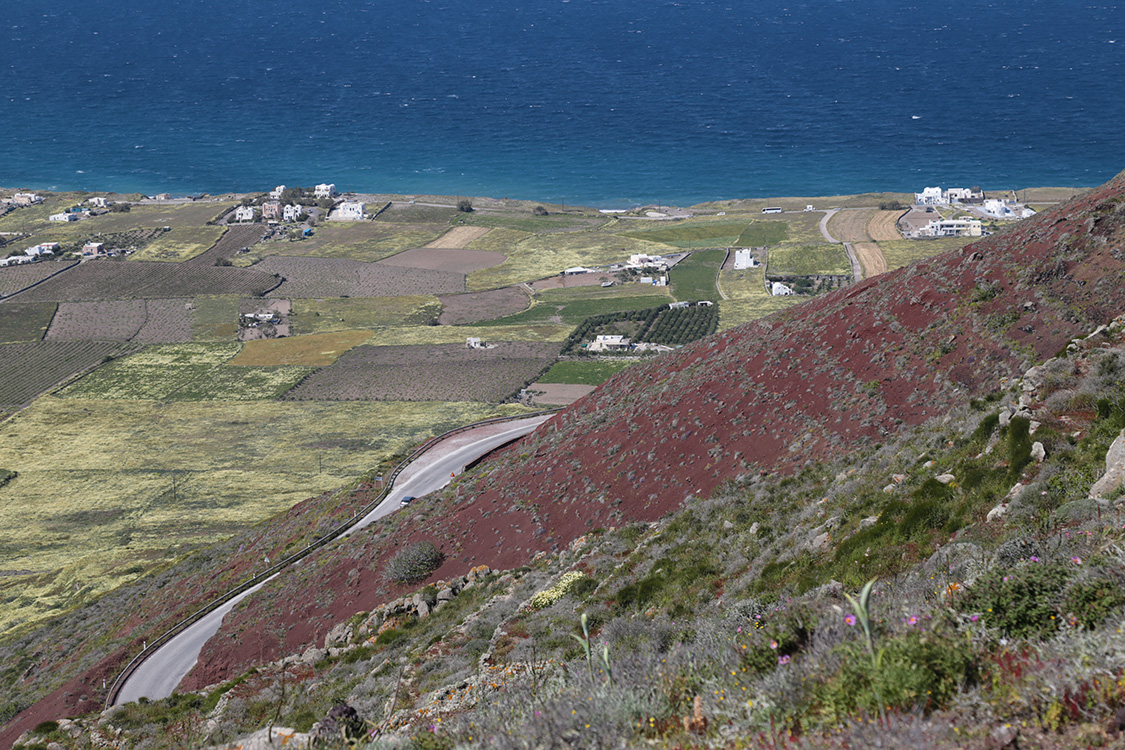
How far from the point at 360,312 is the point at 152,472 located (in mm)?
45616

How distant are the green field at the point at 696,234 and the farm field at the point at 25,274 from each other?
89.3 meters

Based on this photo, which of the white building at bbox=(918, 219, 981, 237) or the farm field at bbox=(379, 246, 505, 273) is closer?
the white building at bbox=(918, 219, 981, 237)

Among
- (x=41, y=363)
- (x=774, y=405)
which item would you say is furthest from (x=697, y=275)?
(x=774, y=405)

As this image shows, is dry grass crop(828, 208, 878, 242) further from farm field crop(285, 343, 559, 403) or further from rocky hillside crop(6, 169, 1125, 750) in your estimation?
rocky hillside crop(6, 169, 1125, 750)

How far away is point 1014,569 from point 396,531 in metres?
29.5

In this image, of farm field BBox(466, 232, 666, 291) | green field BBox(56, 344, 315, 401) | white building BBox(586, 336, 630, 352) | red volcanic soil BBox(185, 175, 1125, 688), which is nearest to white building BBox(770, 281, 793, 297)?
white building BBox(586, 336, 630, 352)

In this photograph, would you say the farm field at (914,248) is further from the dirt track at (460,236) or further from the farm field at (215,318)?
the farm field at (215,318)

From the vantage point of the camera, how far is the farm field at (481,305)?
10606cm

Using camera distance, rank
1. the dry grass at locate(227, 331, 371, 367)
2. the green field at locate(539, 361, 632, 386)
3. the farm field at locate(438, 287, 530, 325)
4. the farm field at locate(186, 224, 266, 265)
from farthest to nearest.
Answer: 1. the farm field at locate(186, 224, 266, 265)
2. the farm field at locate(438, 287, 530, 325)
3. the dry grass at locate(227, 331, 371, 367)
4. the green field at locate(539, 361, 632, 386)

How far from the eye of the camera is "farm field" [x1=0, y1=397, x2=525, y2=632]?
5222cm

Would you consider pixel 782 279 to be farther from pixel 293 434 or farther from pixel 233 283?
pixel 233 283

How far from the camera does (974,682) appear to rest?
959cm

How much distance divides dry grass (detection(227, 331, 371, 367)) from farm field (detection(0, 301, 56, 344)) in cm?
2834

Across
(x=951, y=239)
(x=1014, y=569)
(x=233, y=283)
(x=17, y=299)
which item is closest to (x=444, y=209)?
(x=233, y=283)
